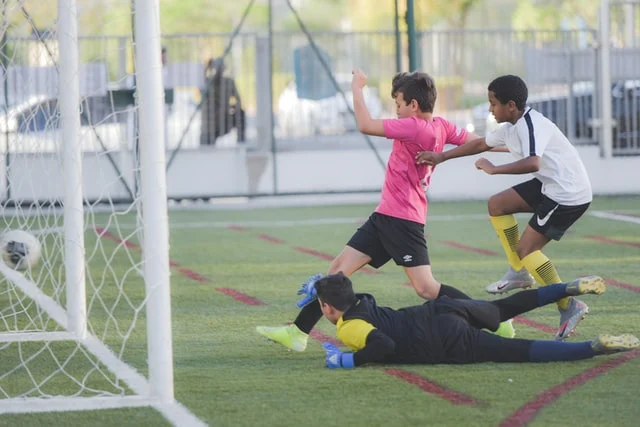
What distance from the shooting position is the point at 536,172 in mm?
7848

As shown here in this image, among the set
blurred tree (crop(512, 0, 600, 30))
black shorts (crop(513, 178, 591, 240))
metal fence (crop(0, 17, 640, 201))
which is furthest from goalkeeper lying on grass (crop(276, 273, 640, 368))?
blurred tree (crop(512, 0, 600, 30))

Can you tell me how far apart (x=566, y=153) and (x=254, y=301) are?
A: 2684mm

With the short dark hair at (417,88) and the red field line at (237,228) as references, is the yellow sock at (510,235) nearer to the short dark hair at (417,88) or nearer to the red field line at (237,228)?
the short dark hair at (417,88)

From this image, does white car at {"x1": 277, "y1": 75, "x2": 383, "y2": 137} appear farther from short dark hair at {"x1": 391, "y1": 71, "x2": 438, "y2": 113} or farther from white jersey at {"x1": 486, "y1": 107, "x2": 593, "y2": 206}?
short dark hair at {"x1": 391, "y1": 71, "x2": 438, "y2": 113}

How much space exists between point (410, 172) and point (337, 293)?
1037 millimetres

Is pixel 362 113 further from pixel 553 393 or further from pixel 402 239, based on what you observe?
pixel 553 393

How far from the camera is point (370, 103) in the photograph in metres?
22.8

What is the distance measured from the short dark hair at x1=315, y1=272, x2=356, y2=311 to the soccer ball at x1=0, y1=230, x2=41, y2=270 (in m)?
4.72

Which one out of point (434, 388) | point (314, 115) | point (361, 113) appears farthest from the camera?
point (314, 115)

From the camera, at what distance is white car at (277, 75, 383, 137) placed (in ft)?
63.1

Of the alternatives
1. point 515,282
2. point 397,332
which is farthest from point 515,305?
point 515,282

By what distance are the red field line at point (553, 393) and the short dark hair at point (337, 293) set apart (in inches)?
46.4

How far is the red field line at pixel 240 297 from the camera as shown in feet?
30.9

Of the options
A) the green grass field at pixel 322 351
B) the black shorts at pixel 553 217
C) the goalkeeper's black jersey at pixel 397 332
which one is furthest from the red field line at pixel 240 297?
the goalkeeper's black jersey at pixel 397 332
